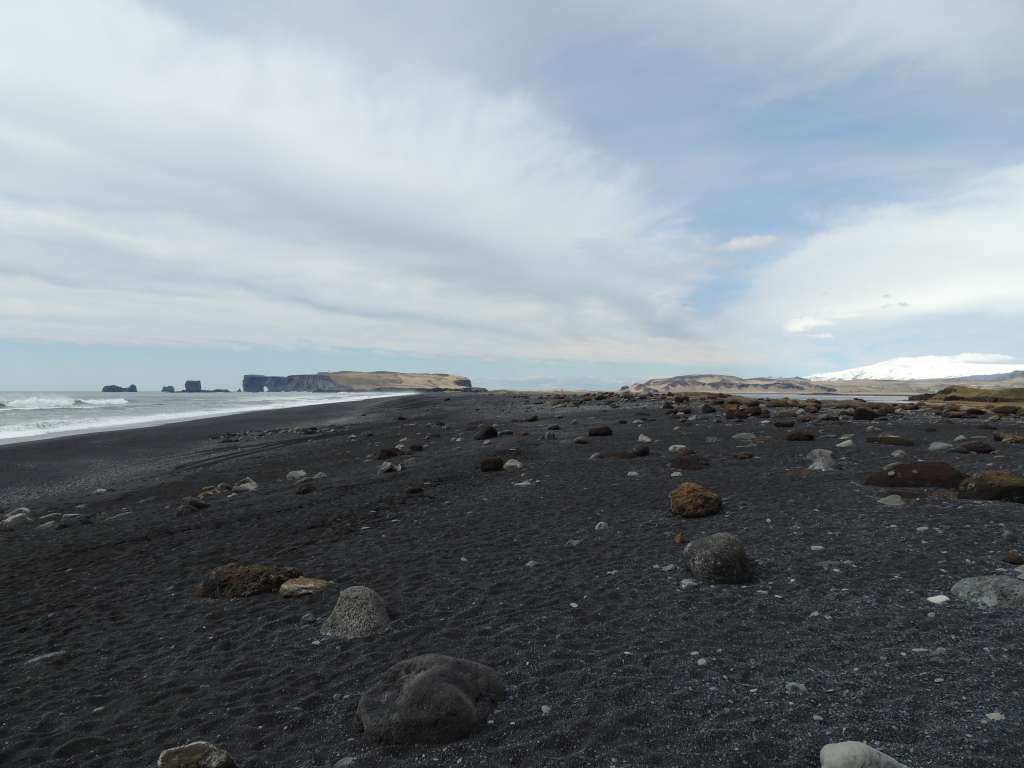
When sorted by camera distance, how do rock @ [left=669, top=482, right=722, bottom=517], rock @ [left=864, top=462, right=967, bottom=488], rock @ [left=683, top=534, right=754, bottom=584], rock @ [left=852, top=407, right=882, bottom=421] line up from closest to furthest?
rock @ [left=683, top=534, right=754, bottom=584]
rock @ [left=669, top=482, right=722, bottom=517]
rock @ [left=864, top=462, right=967, bottom=488]
rock @ [left=852, top=407, right=882, bottom=421]

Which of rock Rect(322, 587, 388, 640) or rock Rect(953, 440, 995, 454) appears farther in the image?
rock Rect(953, 440, 995, 454)

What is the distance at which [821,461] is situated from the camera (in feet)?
41.6

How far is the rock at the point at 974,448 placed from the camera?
45.4 ft

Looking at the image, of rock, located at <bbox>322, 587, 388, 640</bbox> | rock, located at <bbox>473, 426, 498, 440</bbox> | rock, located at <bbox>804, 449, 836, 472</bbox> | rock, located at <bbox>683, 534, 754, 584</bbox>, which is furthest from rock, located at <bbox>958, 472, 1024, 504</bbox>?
rock, located at <bbox>473, 426, 498, 440</bbox>

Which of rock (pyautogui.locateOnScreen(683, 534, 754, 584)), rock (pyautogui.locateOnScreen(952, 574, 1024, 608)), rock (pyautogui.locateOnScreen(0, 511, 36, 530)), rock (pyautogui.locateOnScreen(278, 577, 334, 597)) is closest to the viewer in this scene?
rock (pyautogui.locateOnScreen(952, 574, 1024, 608))

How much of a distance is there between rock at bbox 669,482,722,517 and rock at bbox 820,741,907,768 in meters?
6.22

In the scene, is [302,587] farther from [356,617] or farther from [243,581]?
[356,617]

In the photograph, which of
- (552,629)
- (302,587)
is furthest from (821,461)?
(302,587)

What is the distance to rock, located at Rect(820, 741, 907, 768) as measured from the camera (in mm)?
2975

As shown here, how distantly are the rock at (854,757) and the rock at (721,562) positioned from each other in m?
3.27

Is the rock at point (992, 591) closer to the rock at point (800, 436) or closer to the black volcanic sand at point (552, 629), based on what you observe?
the black volcanic sand at point (552, 629)

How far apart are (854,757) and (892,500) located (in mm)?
7391

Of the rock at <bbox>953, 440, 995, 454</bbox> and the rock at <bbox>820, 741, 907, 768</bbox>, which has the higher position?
the rock at <bbox>953, 440, 995, 454</bbox>

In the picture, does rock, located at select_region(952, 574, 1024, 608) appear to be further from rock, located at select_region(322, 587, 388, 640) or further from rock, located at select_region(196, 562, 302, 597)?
rock, located at select_region(196, 562, 302, 597)
